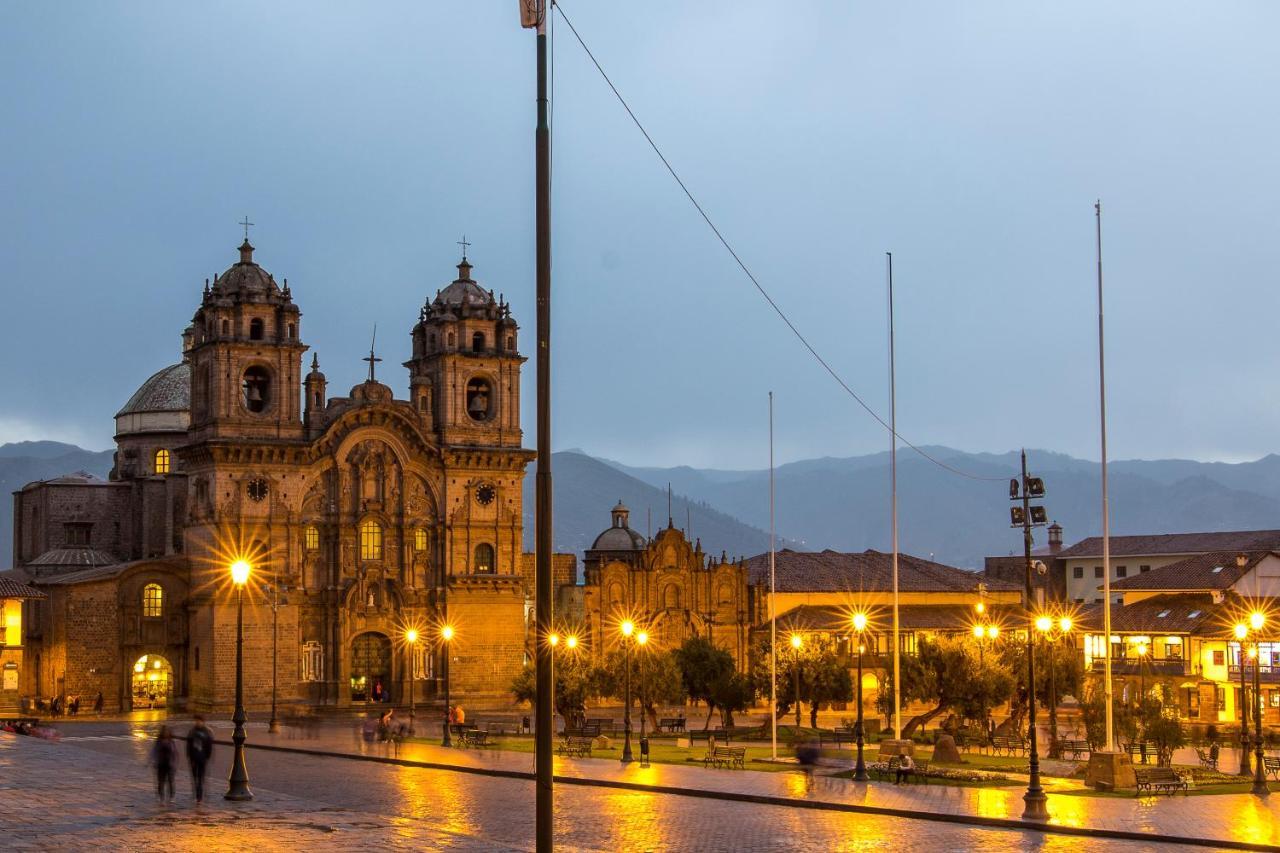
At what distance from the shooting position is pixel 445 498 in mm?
80000

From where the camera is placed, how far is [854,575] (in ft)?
305

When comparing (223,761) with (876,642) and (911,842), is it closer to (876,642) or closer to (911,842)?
(911,842)

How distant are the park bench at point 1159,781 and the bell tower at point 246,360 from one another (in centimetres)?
4874

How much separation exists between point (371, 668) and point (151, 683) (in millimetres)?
10508

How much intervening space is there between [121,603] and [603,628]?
79.8 ft

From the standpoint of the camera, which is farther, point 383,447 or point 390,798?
point 383,447

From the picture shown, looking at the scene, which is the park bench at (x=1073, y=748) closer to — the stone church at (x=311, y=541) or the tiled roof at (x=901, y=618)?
the tiled roof at (x=901, y=618)

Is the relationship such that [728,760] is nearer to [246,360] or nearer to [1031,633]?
[1031,633]

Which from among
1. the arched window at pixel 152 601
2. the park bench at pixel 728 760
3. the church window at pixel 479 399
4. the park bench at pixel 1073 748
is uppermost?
the church window at pixel 479 399

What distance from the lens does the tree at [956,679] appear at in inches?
2232

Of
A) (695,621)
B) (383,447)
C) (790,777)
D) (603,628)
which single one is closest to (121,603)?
(383,447)

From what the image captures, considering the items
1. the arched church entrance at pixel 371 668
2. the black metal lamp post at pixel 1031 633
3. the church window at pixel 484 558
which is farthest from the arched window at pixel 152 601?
the black metal lamp post at pixel 1031 633

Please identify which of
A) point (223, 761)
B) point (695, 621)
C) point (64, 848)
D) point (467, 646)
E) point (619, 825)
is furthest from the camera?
point (695, 621)

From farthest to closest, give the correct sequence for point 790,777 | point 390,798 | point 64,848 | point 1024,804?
point 790,777
point 390,798
point 1024,804
point 64,848
